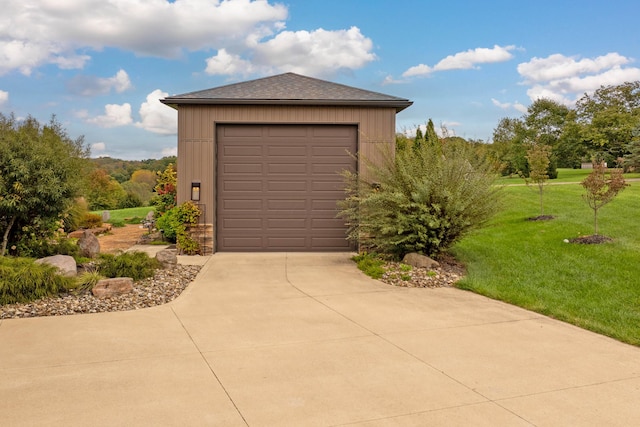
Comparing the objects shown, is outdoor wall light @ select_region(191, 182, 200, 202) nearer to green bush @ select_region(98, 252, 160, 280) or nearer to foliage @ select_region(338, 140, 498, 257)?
green bush @ select_region(98, 252, 160, 280)

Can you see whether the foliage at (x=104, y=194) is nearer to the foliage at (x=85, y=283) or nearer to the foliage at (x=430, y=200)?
the foliage at (x=85, y=283)

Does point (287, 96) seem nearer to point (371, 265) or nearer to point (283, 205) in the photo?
point (283, 205)

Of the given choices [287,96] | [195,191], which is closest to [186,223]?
[195,191]

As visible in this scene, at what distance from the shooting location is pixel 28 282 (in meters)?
5.89

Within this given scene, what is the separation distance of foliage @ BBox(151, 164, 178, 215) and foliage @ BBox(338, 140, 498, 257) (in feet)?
20.5

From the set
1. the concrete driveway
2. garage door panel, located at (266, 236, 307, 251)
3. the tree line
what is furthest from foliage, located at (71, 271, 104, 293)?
the tree line

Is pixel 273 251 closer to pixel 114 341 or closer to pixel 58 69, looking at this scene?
pixel 114 341

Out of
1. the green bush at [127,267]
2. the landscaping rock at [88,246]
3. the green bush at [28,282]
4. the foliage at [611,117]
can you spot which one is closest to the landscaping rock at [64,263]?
the green bush at [127,267]

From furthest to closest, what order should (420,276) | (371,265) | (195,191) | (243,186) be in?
(243,186) < (195,191) < (371,265) < (420,276)

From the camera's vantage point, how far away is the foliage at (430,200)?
803cm

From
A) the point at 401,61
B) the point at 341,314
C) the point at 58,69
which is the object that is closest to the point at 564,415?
the point at 341,314

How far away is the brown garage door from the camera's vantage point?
34.4ft

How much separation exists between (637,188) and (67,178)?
20841 millimetres

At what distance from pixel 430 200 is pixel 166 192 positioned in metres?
7.75
